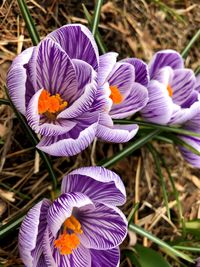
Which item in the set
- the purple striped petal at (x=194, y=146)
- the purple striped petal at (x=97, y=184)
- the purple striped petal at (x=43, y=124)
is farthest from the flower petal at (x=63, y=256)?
the purple striped petal at (x=194, y=146)

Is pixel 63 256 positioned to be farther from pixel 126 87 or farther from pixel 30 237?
pixel 126 87

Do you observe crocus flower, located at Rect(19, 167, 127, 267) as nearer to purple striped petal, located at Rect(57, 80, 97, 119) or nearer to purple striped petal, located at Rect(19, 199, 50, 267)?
purple striped petal, located at Rect(19, 199, 50, 267)

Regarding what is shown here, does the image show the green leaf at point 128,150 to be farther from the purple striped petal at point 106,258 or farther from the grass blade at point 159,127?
the purple striped petal at point 106,258

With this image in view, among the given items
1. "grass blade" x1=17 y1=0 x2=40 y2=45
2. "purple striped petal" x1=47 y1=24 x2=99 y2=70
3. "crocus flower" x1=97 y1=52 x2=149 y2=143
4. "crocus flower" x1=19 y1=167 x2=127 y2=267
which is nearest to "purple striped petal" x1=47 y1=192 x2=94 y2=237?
"crocus flower" x1=19 y1=167 x2=127 y2=267

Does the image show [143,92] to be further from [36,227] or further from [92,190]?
[36,227]

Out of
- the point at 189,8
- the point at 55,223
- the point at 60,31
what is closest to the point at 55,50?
the point at 60,31

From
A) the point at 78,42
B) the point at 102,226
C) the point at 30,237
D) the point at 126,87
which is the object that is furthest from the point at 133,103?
the point at 30,237
